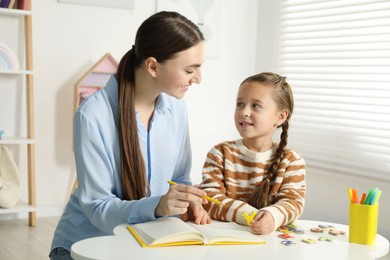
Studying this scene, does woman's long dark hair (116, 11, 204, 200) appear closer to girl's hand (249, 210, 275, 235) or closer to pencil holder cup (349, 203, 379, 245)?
girl's hand (249, 210, 275, 235)

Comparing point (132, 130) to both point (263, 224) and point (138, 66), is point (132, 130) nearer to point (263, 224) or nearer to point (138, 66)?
point (138, 66)

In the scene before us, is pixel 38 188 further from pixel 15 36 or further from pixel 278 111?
pixel 278 111

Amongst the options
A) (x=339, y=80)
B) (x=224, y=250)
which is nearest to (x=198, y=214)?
(x=224, y=250)

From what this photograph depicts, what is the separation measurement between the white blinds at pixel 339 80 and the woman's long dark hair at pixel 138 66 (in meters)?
2.10

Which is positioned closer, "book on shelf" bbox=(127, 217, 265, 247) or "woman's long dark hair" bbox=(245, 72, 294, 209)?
"book on shelf" bbox=(127, 217, 265, 247)

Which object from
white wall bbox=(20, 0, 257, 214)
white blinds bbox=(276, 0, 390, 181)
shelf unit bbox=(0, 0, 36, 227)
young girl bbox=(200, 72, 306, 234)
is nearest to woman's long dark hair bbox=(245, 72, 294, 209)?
young girl bbox=(200, 72, 306, 234)

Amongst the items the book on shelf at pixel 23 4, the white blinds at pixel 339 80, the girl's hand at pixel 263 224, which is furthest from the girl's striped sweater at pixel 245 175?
the book on shelf at pixel 23 4

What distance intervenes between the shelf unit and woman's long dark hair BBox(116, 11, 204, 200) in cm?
191

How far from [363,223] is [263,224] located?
24cm

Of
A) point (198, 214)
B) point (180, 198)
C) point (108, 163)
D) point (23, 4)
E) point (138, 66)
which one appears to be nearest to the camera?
point (180, 198)

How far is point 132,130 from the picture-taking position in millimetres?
1791

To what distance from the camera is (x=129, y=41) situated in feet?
13.9

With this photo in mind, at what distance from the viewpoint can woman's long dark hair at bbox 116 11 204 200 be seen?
1784 mm

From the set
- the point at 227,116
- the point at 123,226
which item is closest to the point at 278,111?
the point at 123,226
